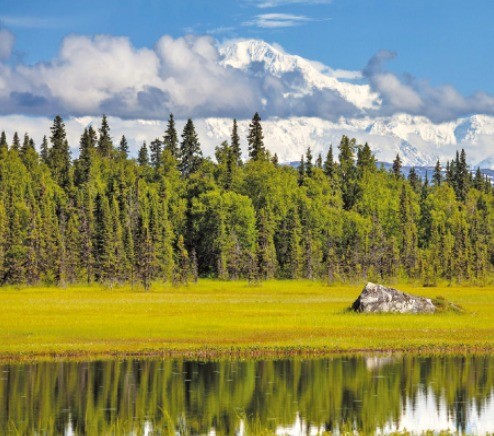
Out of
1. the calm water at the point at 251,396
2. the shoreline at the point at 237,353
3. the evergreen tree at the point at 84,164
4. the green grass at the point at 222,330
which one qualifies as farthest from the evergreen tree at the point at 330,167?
the calm water at the point at 251,396

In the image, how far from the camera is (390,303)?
6594 centimetres

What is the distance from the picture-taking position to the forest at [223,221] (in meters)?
133

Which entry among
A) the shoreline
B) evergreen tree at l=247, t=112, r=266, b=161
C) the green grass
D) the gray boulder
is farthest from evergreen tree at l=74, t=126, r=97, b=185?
the shoreline

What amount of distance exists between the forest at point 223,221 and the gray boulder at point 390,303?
5887 centimetres

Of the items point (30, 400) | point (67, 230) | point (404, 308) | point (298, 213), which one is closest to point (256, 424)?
point (30, 400)

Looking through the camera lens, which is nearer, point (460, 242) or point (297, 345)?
point (297, 345)

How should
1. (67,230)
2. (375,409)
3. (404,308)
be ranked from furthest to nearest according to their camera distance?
(67,230)
(404,308)
(375,409)

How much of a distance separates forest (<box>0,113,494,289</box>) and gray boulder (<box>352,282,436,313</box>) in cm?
5887

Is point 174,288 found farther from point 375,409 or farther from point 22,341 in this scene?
point 375,409

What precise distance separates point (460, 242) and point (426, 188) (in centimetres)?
4591

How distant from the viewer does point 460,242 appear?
155 metres

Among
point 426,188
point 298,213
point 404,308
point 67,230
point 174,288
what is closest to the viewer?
point 404,308

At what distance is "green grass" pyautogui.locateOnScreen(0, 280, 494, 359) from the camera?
46969 mm

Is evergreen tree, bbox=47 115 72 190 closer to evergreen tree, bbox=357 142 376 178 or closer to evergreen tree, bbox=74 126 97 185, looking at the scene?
evergreen tree, bbox=74 126 97 185
